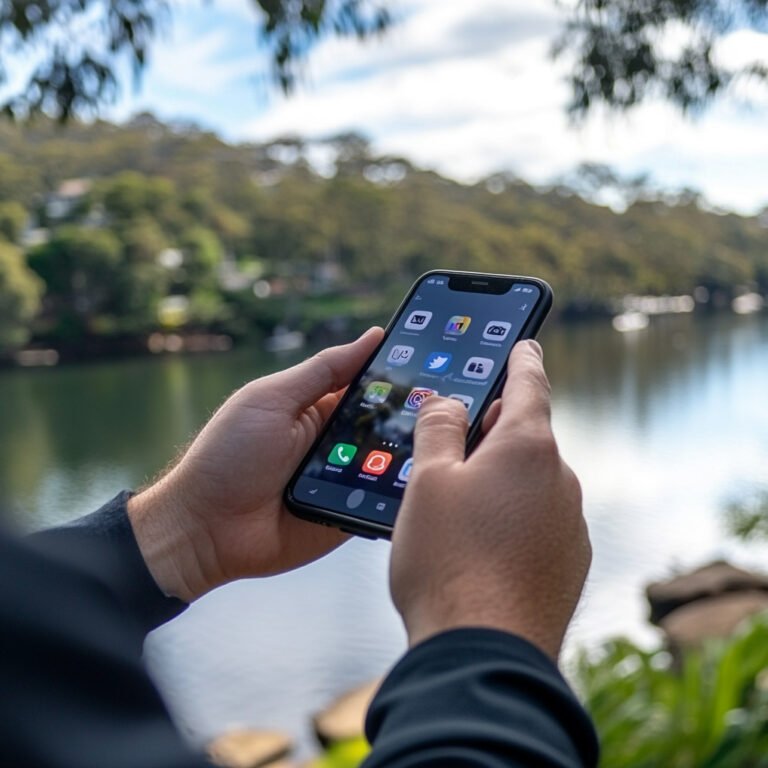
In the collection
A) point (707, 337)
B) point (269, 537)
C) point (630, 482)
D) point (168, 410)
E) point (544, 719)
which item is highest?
point (544, 719)

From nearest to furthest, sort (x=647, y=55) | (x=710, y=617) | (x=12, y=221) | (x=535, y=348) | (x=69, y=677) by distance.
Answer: (x=69, y=677)
(x=535, y=348)
(x=647, y=55)
(x=710, y=617)
(x=12, y=221)

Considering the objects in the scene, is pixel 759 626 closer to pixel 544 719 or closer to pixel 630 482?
pixel 544 719

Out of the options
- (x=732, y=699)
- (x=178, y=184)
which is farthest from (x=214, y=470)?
(x=178, y=184)

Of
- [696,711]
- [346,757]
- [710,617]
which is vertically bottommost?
[710,617]

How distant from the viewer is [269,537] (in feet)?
2.43

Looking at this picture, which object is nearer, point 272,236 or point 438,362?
point 438,362

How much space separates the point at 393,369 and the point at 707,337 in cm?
1133

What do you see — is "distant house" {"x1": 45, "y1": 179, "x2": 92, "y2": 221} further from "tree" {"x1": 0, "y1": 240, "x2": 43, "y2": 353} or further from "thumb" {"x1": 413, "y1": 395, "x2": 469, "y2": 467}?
"thumb" {"x1": 413, "y1": 395, "x2": 469, "y2": 467}

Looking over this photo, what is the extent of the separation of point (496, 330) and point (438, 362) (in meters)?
0.05

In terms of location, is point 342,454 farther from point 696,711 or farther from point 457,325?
point 696,711

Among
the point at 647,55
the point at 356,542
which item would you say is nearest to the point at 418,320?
the point at 647,55

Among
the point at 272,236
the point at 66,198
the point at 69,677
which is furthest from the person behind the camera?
the point at 66,198

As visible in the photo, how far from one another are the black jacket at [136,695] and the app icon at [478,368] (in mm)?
298

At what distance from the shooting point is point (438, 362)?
75 centimetres
